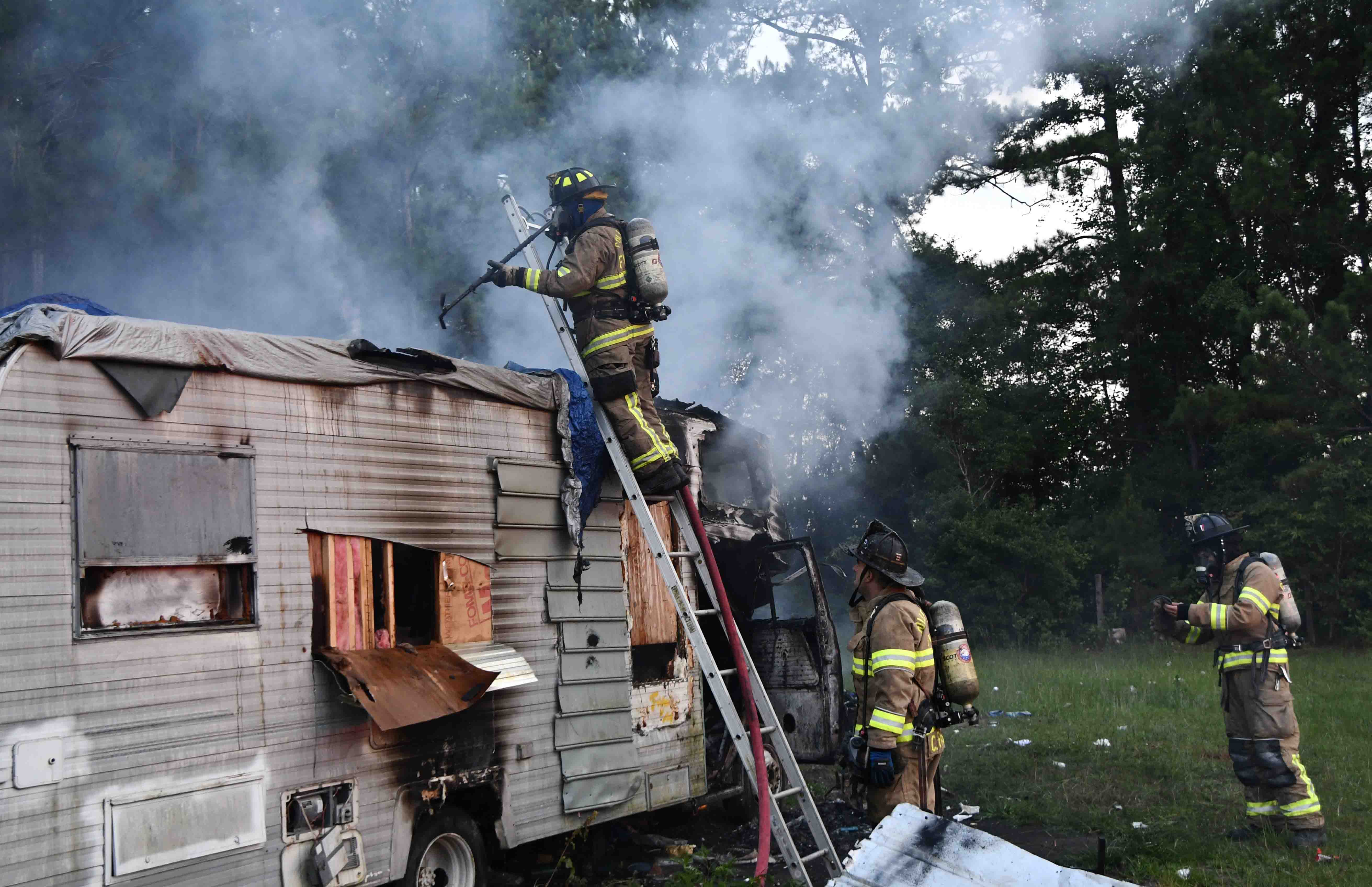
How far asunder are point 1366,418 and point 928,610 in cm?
1421

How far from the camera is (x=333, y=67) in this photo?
12742mm

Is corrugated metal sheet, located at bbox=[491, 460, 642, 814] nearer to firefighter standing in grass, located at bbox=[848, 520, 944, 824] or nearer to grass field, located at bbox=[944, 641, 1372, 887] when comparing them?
firefighter standing in grass, located at bbox=[848, 520, 944, 824]

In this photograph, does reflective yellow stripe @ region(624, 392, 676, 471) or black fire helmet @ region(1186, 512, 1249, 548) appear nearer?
reflective yellow stripe @ region(624, 392, 676, 471)

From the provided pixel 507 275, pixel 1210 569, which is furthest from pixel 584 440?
pixel 1210 569

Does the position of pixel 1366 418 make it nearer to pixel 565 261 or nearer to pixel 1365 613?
pixel 1365 613

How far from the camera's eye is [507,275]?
5.72 metres

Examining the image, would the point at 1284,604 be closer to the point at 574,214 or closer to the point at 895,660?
the point at 895,660

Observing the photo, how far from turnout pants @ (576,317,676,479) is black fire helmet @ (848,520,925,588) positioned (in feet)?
4.29

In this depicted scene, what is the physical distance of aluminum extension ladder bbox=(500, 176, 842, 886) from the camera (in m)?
5.40

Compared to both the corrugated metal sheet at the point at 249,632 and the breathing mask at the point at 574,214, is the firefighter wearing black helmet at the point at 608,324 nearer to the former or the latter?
the breathing mask at the point at 574,214

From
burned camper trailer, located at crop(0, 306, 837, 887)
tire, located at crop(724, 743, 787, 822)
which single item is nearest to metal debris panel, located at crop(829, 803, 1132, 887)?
burned camper trailer, located at crop(0, 306, 837, 887)

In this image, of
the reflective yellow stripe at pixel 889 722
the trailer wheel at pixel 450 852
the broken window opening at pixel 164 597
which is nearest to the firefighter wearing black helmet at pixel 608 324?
the reflective yellow stripe at pixel 889 722

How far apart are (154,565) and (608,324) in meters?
2.78

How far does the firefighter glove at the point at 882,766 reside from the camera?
4.83 m
